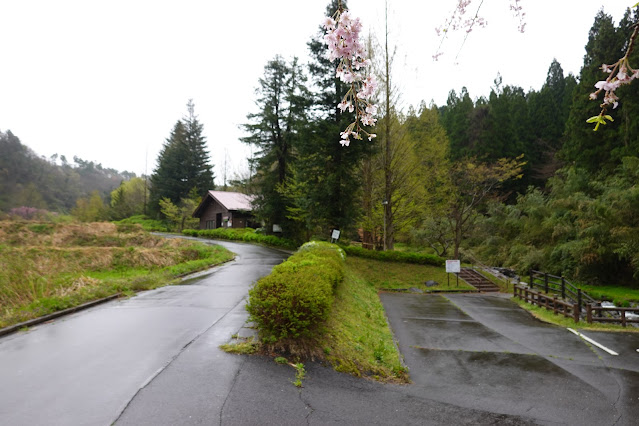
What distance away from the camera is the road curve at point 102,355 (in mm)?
3713

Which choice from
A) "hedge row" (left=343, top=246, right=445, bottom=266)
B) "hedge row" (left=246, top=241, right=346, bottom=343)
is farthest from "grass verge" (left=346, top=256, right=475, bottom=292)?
"hedge row" (left=246, top=241, right=346, bottom=343)

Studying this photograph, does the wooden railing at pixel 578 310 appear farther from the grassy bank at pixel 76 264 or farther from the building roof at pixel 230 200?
the building roof at pixel 230 200

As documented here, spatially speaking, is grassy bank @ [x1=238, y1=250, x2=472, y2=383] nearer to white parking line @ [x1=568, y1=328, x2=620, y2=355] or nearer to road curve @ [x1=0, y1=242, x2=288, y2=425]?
road curve @ [x1=0, y1=242, x2=288, y2=425]

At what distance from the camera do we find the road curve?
3713mm

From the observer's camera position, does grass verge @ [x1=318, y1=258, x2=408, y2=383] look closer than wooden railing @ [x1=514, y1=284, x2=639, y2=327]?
Yes

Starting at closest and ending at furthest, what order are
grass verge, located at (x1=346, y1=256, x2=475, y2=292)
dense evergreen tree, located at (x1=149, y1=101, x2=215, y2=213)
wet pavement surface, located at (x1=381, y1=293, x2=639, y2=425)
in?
wet pavement surface, located at (x1=381, y1=293, x2=639, y2=425), grass verge, located at (x1=346, y1=256, x2=475, y2=292), dense evergreen tree, located at (x1=149, y1=101, x2=215, y2=213)

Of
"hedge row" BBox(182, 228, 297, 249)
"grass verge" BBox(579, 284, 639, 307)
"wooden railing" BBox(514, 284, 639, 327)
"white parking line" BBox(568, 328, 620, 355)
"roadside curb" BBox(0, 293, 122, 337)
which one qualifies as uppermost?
"hedge row" BBox(182, 228, 297, 249)

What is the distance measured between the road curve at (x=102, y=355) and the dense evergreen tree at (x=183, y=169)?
45867mm

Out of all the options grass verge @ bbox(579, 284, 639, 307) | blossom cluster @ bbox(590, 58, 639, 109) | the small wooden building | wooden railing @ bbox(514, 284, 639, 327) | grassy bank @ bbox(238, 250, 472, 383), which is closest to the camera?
blossom cluster @ bbox(590, 58, 639, 109)

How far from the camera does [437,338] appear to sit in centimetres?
881

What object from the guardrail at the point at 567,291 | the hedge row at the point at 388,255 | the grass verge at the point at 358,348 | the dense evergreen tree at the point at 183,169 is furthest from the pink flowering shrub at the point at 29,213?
the guardrail at the point at 567,291

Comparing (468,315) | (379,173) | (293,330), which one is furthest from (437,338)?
(379,173)

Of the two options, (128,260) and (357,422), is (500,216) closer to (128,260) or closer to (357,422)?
(128,260)

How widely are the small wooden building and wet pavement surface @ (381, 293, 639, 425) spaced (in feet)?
96.3
